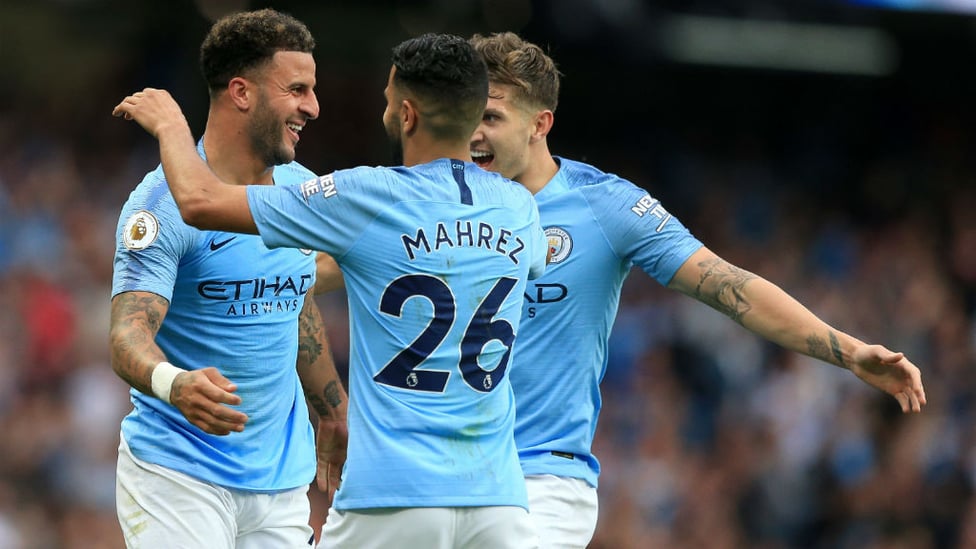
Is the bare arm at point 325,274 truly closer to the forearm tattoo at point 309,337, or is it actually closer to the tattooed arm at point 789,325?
the forearm tattoo at point 309,337

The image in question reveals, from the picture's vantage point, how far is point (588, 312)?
17.9ft

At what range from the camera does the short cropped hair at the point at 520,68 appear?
550 centimetres

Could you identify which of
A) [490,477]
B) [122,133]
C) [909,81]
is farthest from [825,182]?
[490,477]

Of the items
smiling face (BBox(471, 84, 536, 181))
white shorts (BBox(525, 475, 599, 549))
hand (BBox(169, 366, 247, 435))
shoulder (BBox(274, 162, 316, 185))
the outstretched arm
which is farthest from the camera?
shoulder (BBox(274, 162, 316, 185))

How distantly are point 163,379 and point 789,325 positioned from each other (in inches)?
86.3

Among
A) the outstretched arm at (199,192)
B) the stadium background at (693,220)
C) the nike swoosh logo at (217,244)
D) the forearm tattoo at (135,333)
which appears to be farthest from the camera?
the stadium background at (693,220)

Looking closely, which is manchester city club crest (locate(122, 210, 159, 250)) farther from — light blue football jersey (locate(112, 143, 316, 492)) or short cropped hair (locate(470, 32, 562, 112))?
short cropped hair (locate(470, 32, 562, 112))

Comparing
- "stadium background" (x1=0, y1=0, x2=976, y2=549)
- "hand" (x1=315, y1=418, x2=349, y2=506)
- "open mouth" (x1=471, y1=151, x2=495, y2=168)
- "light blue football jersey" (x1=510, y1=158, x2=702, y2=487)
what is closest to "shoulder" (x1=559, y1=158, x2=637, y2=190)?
"light blue football jersey" (x1=510, y1=158, x2=702, y2=487)

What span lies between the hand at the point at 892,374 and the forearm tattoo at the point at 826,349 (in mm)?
95

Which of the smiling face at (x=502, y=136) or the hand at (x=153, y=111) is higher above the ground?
the smiling face at (x=502, y=136)

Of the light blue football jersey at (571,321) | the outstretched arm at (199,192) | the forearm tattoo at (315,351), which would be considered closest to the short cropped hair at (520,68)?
the light blue football jersey at (571,321)

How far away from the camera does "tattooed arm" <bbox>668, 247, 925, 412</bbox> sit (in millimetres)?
4754

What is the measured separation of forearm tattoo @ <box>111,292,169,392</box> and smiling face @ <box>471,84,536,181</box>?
137cm

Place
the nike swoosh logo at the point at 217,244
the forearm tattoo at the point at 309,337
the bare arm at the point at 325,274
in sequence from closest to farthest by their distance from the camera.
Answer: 1. the nike swoosh logo at the point at 217,244
2. the forearm tattoo at the point at 309,337
3. the bare arm at the point at 325,274
